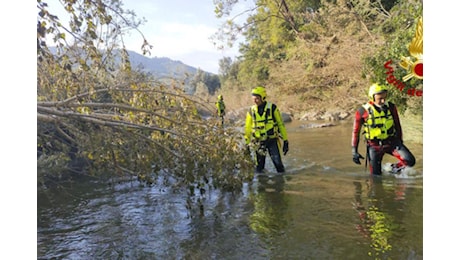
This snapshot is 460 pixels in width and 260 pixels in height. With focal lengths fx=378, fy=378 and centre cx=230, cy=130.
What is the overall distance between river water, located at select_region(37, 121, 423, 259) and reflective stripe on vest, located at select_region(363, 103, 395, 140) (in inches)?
28.7

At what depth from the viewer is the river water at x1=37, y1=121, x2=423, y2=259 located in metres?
3.47

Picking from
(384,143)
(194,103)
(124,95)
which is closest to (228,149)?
(194,103)

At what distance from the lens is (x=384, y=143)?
5.72 metres

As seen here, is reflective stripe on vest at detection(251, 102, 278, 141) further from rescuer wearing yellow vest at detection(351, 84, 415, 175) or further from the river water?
rescuer wearing yellow vest at detection(351, 84, 415, 175)

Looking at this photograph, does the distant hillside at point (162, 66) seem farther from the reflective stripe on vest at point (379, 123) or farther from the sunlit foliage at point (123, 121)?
the reflective stripe on vest at point (379, 123)

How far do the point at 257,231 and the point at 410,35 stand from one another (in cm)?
455

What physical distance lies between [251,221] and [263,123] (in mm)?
2408

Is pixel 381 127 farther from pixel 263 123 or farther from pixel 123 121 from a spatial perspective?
pixel 123 121

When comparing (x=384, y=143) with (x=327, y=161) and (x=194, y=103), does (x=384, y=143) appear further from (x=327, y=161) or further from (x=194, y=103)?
(x=194, y=103)

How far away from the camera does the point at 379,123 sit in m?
5.55

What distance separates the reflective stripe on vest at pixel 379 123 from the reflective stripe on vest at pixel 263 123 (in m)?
1.51

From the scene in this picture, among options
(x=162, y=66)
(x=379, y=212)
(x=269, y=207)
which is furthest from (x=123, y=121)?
(x=379, y=212)

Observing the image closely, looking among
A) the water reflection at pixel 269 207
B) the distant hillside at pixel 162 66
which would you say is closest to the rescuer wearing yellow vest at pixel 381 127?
the water reflection at pixel 269 207

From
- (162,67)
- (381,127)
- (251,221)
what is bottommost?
(251,221)
